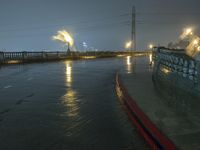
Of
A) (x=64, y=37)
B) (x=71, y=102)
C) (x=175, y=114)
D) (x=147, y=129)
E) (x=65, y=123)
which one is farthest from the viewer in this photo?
(x=64, y=37)

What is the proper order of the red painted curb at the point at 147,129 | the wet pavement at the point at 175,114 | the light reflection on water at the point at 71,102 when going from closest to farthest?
the red painted curb at the point at 147,129, the wet pavement at the point at 175,114, the light reflection on water at the point at 71,102

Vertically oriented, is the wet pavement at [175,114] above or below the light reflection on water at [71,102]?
above

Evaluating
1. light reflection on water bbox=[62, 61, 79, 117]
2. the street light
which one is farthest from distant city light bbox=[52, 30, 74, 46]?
light reflection on water bbox=[62, 61, 79, 117]

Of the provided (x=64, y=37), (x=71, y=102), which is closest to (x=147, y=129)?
(x=71, y=102)

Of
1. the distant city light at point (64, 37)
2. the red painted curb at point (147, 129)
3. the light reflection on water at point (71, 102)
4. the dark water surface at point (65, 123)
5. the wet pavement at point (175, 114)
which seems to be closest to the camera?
the red painted curb at point (147, 129)

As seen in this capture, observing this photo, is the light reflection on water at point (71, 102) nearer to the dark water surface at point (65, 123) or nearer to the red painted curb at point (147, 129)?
the dark water surface at point (65, 123)

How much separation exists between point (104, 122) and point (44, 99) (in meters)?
4.84

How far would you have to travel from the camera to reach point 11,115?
10398 mm

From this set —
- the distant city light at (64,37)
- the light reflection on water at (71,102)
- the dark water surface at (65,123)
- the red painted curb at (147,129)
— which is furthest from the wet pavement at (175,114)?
the distant city light at (64,37)

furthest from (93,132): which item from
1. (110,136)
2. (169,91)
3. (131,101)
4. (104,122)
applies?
(169,91)

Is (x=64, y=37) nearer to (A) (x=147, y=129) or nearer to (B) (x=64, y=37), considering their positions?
(B) (x=64, y=37)

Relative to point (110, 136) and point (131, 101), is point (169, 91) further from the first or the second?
point (110, 136)

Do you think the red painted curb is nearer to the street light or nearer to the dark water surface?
the dark water surface

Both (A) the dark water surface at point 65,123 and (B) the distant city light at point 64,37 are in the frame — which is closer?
(A) the dark water surface at point 65,123
